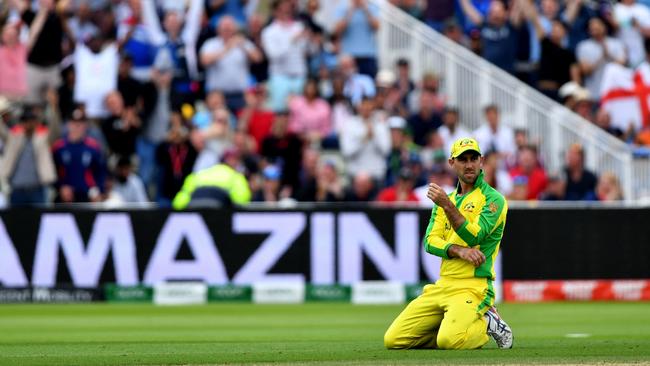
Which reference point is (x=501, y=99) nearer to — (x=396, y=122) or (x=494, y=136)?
(x=494, y=136)

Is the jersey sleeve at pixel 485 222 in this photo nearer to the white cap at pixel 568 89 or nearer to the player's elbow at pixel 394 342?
the player's elbow at pixel 394 342

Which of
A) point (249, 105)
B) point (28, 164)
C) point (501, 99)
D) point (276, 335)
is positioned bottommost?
point (276, 335)

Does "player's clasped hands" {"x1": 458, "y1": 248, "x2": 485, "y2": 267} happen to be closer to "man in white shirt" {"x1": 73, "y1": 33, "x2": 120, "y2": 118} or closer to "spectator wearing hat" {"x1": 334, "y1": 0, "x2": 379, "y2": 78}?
"man in white shirt" {"x1": 73, "y1": 33, "x2": 120, "y2": 118}

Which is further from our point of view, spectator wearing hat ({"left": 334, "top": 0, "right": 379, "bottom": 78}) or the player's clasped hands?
spectator wearing hat ({"left": 334, "top": 0, "right": 379, "bottom": 78})

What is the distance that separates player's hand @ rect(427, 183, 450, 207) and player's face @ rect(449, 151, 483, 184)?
0.45 meters

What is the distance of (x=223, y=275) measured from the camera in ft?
61.9

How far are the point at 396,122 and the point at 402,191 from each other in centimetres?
186

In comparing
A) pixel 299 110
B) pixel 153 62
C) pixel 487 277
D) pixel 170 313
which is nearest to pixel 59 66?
pixel 153 62

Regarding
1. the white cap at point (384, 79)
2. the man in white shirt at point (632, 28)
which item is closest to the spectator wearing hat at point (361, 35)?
the white cap at point (384, 79)

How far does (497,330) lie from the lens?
35.5 feet

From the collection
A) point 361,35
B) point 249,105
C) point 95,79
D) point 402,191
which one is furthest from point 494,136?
point 95,79

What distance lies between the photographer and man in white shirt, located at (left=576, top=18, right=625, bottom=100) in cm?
2283

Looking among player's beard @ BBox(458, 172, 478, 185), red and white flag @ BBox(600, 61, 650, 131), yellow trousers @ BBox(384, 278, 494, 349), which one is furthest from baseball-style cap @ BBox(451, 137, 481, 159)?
red and white flag @ BBox(600, 61, 650, 131)

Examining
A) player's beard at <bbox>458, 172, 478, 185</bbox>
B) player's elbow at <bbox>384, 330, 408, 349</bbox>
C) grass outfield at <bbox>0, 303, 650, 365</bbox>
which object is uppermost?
player's beard at <bbox>458, 172, 478, 185</bbox>
